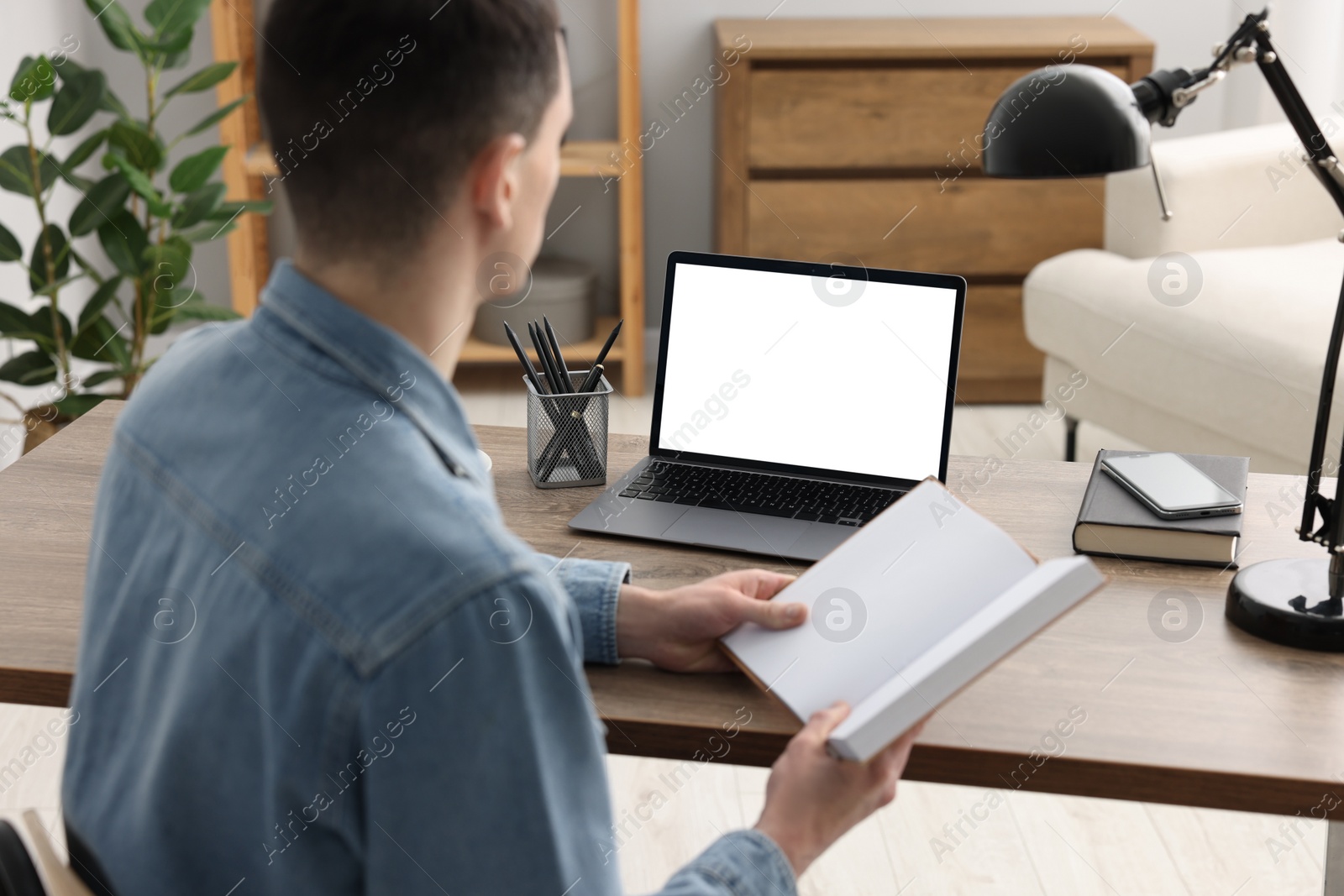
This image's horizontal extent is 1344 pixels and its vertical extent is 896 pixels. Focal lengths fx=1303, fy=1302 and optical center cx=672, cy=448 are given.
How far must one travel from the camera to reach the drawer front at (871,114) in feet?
10.7

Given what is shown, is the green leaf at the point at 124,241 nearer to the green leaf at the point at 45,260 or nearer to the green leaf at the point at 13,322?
the green leaf at the point at 45,260

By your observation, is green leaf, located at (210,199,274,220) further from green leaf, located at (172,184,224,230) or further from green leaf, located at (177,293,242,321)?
green leaf, located at (177,293,242,321)

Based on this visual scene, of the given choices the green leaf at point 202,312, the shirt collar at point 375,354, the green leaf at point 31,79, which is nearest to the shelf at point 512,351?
the green leaf at point 202,312

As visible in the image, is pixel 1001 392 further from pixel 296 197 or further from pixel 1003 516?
pixel 296 197

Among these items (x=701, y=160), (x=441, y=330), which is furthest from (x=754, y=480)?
(x=701, y=160)

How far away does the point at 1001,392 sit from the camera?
11.6ft

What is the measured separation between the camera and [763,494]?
137cm

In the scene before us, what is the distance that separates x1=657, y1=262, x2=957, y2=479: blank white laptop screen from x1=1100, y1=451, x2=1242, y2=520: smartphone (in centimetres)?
19

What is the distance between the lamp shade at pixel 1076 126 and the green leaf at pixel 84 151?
1.93m

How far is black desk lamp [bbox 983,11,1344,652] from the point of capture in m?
1.09

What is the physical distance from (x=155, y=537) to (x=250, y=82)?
310 centimetres

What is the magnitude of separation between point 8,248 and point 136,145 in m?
0.32

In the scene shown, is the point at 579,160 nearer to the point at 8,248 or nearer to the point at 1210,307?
the point at 8,248

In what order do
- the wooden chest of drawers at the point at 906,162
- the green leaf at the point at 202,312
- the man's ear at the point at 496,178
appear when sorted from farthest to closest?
the wooden chest of drawers at the point at 906,162 < the green leaf at the point at 202,312 < the man's ear at the point at 496,178
